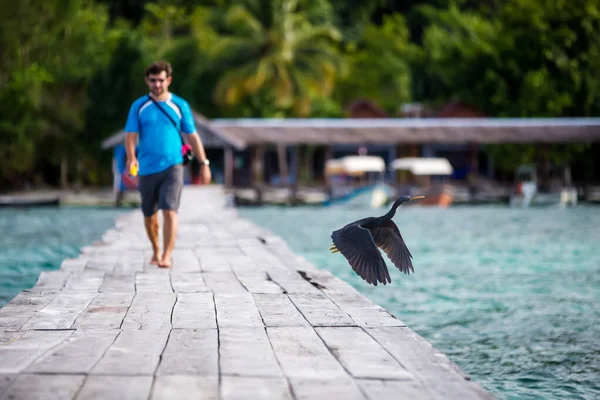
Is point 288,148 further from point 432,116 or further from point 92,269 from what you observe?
→ point 92,269

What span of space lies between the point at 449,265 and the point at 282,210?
17327 millimetres

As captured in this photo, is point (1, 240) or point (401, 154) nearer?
point (1, 240)

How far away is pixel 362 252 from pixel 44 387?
2.35 metres

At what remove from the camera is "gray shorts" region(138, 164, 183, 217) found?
7906 mm

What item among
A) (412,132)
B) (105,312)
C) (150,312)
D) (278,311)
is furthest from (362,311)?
(412,132)

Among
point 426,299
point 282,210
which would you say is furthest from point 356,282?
point 282,210

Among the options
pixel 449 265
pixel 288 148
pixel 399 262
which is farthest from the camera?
pixel 288 148

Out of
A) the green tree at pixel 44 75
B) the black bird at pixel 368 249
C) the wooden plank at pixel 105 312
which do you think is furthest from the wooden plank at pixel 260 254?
the green tree at pixel 44 75

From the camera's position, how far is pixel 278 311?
5527 mm

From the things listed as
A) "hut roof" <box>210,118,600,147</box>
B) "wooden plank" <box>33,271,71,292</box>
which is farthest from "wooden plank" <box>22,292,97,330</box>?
"hut roof" <box>210,118,600,147</box>

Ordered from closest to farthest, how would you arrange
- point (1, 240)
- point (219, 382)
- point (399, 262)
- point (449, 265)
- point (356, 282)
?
point (219, 382), point (399, 262), point (356, 282), point (449, 265), point (1, 240)

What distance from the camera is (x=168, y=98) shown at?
26.1 feet

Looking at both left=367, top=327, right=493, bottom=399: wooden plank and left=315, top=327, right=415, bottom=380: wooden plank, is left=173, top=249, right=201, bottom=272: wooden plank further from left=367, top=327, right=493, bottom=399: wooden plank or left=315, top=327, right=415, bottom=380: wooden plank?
left=367, top=327, right=493, bottom=399: wooden plank

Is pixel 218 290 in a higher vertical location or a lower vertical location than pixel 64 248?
higher
